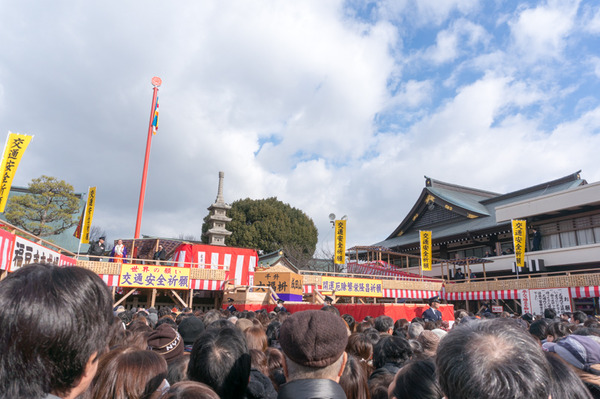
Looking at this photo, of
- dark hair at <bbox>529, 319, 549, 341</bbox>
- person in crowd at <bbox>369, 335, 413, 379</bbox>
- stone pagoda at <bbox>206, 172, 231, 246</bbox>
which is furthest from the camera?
stone pagoda at <bbox>206, 172, 231, 246</bbox>

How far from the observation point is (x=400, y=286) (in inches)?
810

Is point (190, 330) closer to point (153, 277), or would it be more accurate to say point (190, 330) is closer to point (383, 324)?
point (383, 324)

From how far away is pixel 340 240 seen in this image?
2119cm

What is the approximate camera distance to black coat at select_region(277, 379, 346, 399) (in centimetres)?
162

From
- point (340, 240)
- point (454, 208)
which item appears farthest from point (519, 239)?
point (340, 240)

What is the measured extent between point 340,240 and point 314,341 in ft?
64.5

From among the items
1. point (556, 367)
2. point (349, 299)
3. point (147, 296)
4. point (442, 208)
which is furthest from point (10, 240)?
point (442, 208)

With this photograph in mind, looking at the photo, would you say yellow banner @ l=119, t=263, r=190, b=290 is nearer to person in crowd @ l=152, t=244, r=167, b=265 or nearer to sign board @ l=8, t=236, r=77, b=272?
person in crowd @ l=152, t=244, r=167, b=265

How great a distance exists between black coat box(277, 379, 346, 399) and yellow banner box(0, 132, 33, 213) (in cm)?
1230

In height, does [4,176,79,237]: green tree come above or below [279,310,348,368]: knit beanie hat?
above

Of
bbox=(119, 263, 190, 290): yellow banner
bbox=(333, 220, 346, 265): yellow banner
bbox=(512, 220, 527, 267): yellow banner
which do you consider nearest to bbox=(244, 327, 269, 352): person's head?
bbox=(119, 263, 190, 290): yellow banner

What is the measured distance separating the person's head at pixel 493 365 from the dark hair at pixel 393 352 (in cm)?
211

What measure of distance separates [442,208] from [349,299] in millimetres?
12711

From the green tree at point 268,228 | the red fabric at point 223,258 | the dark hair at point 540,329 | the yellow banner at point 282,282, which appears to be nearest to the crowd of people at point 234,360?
the dark hair at point 540,329
